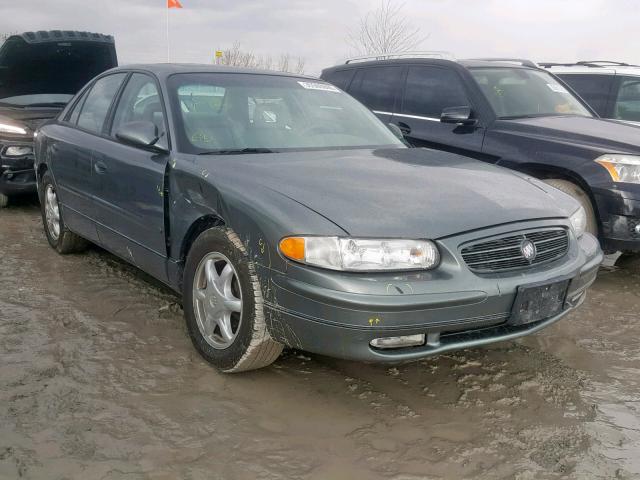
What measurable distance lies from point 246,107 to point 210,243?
1045mm

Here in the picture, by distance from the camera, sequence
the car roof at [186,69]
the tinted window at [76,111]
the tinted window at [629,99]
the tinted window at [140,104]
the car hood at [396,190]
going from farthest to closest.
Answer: the tinted window at [629,99]
the tinted window at [76,111]
the car roof at [186,69]
the tinted window at [140,104]
the car hood at [396,190]

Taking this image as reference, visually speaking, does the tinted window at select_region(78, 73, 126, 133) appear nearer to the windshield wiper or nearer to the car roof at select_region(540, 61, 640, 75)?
the windshield wiper

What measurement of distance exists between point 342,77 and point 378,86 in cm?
62

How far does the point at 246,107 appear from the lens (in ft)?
11.9

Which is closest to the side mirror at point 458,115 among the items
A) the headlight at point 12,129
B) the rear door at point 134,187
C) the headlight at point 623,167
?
the headlight at point 623,167

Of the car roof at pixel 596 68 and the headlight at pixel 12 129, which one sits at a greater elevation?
the car roof at pixel 596 68

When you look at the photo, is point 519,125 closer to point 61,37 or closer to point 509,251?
point 509,251

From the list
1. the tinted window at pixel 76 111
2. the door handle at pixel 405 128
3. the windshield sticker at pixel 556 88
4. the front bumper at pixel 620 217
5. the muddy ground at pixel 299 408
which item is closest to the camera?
the muddy ground at pixel 299 408

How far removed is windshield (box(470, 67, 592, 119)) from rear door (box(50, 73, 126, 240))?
306 cm

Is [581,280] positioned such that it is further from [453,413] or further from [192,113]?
[192,113]

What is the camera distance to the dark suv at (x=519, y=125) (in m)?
4.39

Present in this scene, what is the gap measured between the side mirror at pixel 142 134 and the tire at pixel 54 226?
1630mm

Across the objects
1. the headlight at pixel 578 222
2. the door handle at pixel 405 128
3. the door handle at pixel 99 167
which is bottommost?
the headlight at pixel 578 222

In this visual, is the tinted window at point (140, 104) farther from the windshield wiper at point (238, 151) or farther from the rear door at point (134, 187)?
the windshield wiper at point (238, 151)
